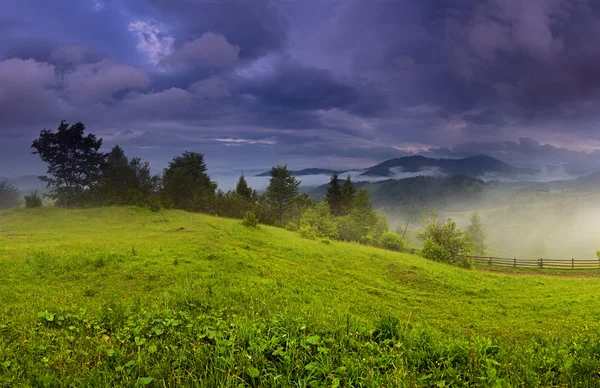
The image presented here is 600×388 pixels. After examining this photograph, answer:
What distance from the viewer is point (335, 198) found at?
291ft

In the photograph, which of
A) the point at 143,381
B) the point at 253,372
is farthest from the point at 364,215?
the point at 143,381

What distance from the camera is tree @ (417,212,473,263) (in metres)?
41.1

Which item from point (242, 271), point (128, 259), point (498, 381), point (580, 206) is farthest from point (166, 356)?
point (580, 206)

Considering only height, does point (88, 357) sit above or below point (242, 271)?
above

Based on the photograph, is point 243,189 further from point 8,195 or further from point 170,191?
point 8,195

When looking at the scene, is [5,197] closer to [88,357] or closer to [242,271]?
[242,271]

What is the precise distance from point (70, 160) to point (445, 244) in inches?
2885

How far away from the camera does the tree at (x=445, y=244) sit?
41128 millimetres

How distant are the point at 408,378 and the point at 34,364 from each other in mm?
5452

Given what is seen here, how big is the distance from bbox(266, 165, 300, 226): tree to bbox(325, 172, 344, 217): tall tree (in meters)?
11.8

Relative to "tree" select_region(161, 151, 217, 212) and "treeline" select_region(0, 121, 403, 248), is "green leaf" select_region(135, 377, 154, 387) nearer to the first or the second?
"treeline" select_region(0, 121, 403, 248)

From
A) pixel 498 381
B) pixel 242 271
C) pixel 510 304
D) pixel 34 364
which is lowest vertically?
pixel 510 304

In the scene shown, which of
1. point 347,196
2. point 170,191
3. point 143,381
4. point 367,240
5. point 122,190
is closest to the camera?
point 143,381

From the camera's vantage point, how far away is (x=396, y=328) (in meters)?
5.27
